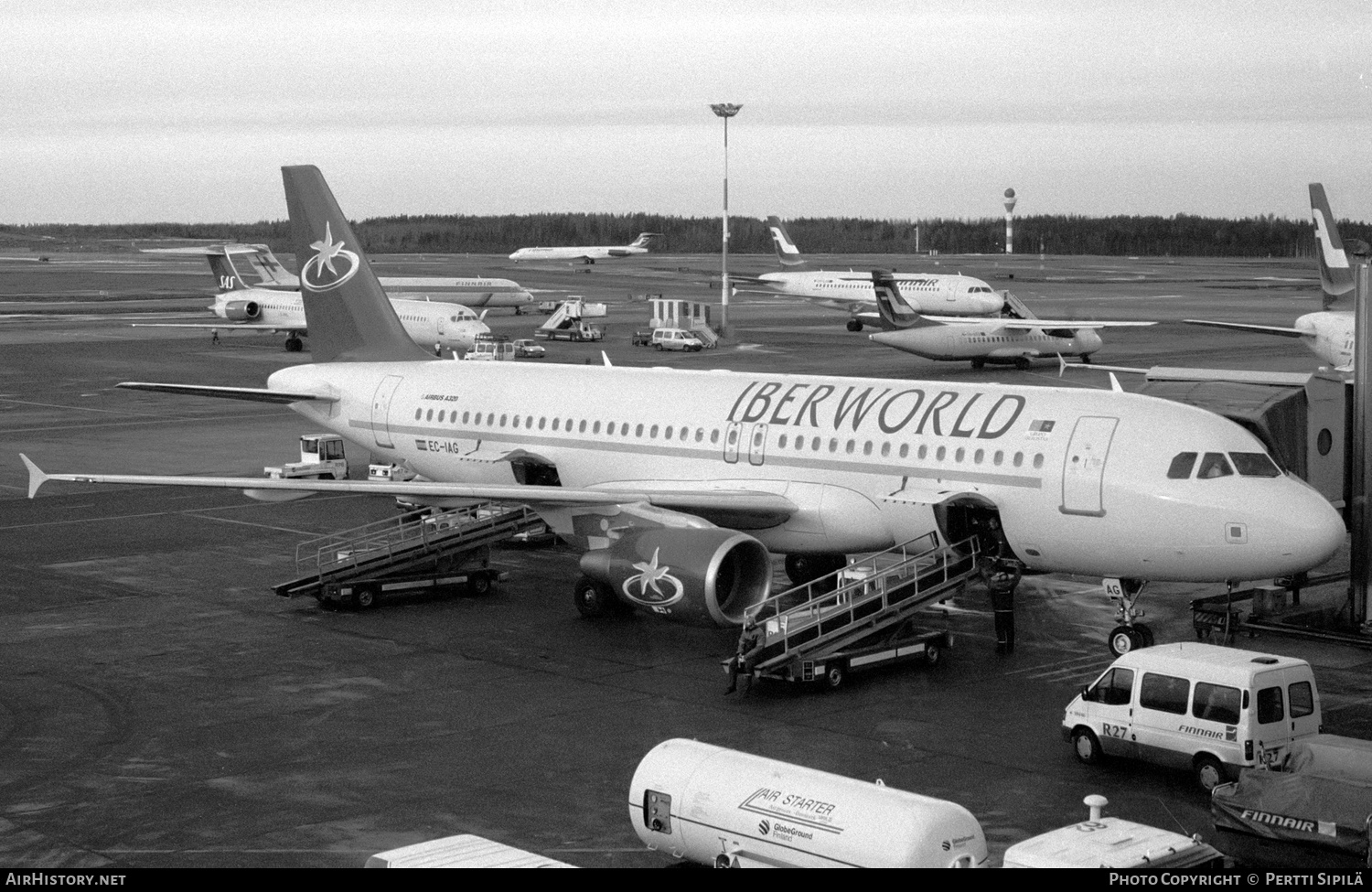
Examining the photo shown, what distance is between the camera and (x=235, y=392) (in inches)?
1331

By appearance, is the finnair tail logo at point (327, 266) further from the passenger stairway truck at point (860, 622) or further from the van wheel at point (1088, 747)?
the van wheel at point (1088, 747)

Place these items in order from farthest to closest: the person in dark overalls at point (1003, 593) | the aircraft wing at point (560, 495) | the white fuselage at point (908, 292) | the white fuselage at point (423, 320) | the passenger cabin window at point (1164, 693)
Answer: the white fuselage at point (908, 292)
the white fuselage at point (423, 320)
the aircraft wing at point (560, 495)
the person in dark overalls at point (1003, 593)
the passenger cabin window at point (1164, 693)

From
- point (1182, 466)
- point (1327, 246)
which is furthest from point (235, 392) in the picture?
point (1327, 246)

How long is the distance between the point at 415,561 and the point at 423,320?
5766 cm

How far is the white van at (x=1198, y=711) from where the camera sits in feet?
65.0

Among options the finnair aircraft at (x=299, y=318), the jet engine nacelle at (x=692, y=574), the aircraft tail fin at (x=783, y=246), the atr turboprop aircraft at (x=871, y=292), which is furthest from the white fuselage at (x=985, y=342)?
the aircraft tail fin at (x=783, y=246)

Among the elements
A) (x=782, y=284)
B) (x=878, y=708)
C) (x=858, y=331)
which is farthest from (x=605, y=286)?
(x=878, y=708)

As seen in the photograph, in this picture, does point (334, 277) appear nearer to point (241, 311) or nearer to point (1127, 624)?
point (1127, 624)

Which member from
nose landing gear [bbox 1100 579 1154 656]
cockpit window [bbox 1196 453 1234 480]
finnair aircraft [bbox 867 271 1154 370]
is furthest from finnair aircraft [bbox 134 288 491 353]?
cockpit window [bbox 1196 453 1234 480]

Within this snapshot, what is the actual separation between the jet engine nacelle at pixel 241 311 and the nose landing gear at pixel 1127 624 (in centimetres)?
7601

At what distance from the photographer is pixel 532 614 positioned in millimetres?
30047

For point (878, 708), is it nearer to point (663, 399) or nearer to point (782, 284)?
point (663, 399)

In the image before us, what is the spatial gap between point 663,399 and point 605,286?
13422cm

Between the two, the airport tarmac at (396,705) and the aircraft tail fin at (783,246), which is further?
the aircraft tail fin at (783,246)
